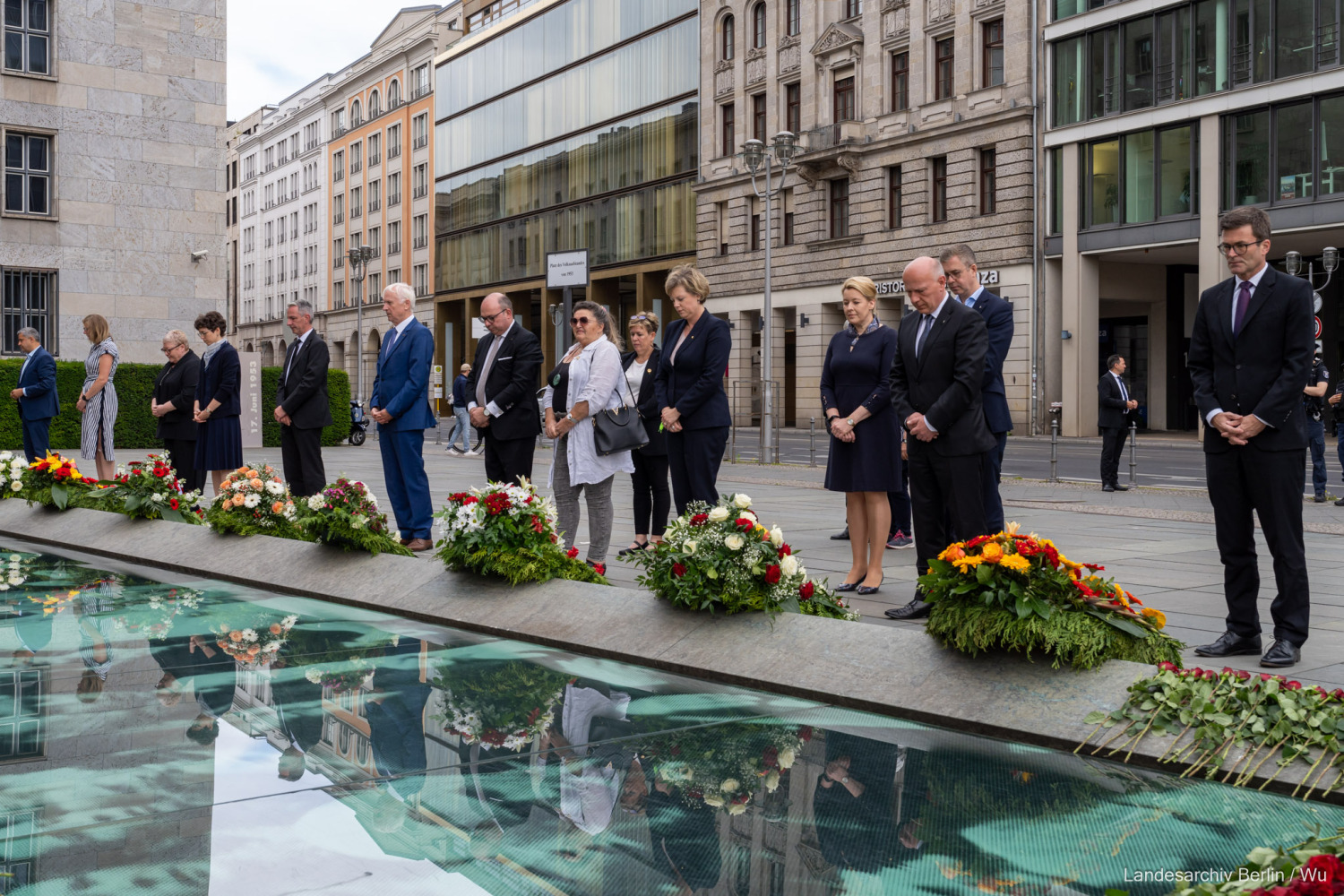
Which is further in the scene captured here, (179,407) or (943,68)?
(943,68)

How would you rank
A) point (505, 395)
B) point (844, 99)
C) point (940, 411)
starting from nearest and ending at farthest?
point (940, 411) < point (505, 395) < point (844, 99)

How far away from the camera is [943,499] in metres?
6.79

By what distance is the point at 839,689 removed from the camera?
17.7 ft

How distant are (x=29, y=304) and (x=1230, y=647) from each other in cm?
2580

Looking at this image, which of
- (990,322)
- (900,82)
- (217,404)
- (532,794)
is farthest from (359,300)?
(532,794)

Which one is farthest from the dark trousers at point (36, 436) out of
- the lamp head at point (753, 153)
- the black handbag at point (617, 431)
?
the lamp head at point (753, 153)

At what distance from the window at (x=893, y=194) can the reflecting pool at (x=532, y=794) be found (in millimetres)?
37030

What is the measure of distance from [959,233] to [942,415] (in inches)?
1339

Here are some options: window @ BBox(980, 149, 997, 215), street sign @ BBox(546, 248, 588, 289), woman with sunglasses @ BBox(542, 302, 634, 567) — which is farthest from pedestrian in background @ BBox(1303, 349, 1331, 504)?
window @ BBox(980, 149, 997, 215)

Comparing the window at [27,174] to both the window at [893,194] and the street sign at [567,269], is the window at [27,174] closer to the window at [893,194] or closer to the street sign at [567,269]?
the street sign at [567,269]

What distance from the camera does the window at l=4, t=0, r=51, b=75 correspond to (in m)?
25.5

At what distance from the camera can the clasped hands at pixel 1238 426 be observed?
564 cm

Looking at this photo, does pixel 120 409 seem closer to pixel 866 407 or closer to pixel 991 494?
pixel 866 407

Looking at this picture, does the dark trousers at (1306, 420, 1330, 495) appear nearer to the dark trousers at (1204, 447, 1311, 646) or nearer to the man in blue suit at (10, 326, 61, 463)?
the dark trousers at (1204, 447, 1311, 646)
